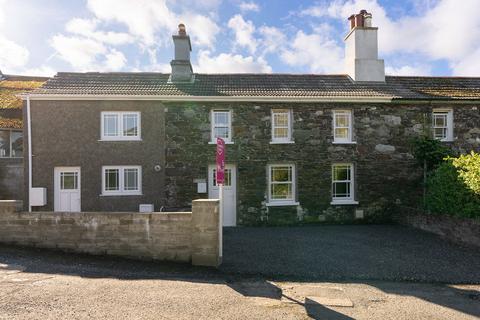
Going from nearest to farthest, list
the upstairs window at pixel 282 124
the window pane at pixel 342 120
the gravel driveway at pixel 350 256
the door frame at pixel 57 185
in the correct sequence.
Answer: the gravel driveway at pixel 350 256 < the door frame at pixel 57 185 < the upstairs window at pixel 282 124 < the window pane at pixel 342 120

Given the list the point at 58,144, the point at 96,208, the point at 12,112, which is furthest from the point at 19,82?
the point at 96,208

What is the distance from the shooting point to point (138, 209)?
1319 centimetres

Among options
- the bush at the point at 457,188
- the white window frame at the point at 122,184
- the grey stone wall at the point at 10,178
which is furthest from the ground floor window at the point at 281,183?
the grey stone wall at the point at 10,178

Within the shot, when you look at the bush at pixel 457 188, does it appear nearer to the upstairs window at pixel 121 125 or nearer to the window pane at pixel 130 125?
the upstairs window at pixel 121 125

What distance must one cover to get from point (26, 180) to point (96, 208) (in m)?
3.00

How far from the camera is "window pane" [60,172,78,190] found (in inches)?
517

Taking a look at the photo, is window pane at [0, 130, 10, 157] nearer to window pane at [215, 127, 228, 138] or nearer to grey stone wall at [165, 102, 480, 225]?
grey stone wall at [165, 102, 480, 225]

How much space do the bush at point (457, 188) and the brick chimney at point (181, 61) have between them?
432 inches

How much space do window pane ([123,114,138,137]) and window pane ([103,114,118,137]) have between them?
0.37 meters

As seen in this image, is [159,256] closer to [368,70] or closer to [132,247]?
[132,247]

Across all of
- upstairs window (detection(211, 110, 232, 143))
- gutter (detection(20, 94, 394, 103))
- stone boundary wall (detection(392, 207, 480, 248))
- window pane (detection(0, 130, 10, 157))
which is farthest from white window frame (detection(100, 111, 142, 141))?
stone boundary wall (detection(392, 207, 480, 248))

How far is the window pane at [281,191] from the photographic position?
45.1 ft

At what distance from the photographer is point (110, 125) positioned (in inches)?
528

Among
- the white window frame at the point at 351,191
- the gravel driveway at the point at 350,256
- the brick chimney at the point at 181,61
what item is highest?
the brick chimney at the point at 181,61
